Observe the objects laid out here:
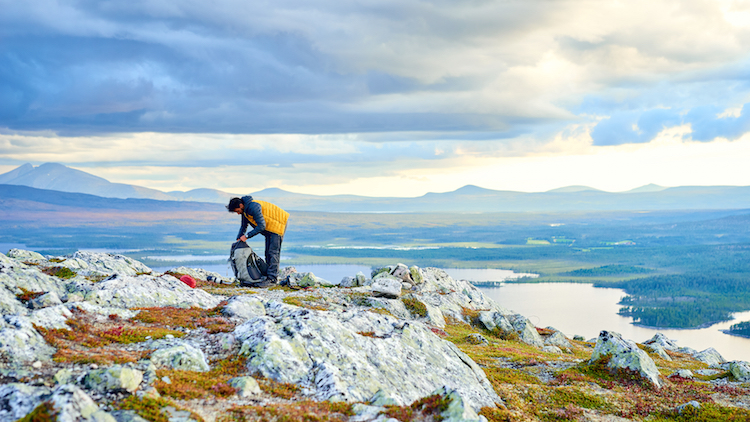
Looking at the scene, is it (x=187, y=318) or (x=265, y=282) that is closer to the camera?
(x=187, y=318)

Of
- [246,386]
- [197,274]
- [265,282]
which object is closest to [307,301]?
[265,282]

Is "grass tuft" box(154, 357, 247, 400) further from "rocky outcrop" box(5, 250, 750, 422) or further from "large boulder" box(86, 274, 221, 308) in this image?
"large boulder" box(86, 274, 221, 308)

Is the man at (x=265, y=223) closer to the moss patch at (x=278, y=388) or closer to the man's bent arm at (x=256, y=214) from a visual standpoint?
the man's bent arm at (x=256, y=214)

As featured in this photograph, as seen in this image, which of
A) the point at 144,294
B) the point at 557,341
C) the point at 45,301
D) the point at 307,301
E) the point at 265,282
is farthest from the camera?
the point at 557,341

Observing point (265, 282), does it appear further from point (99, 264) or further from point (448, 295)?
point (448, 295)

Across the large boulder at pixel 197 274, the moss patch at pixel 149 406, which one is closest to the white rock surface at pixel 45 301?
the moss patch at pixel 149 406

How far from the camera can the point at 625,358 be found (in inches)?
925

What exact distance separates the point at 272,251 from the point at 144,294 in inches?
409

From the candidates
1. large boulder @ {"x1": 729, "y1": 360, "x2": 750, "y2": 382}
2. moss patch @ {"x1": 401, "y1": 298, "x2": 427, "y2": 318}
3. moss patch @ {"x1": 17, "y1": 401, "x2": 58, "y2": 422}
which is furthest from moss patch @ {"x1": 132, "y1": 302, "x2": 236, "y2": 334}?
large boulder @ {"x1": 729, "y1": 360, "x2": 750, "y2": 382}

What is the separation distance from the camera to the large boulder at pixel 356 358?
15125 mm

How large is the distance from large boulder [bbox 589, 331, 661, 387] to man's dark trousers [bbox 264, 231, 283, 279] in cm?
2028

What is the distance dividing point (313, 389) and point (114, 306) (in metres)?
12.0

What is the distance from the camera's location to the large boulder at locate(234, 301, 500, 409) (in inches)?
595

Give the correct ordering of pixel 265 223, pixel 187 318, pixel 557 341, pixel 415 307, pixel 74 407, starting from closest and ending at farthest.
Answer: pixel 74 407 → pixel 187 318 → pixel 265 223 → pixel 415 307 → pixel 557 341
